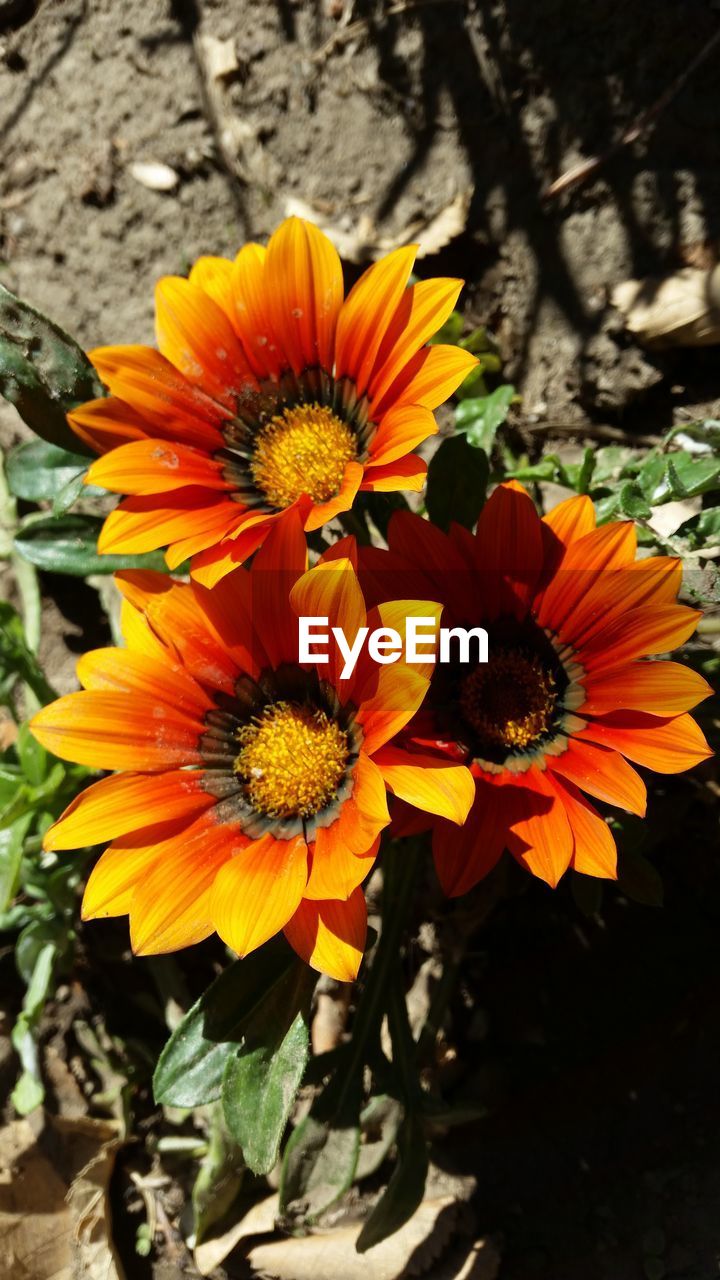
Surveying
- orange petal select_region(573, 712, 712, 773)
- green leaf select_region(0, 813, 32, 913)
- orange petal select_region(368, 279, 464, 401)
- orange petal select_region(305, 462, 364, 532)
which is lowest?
green leaf select_region(0, 813, 32, 913)

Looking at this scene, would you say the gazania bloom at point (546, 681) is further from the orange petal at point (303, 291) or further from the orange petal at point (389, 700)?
the orange petal at point (303, 291)

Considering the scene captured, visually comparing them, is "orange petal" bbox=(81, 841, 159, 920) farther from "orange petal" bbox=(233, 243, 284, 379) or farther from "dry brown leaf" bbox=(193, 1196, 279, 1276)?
"dry brown leaf" bbox=(193, 1196, 279, 1276)

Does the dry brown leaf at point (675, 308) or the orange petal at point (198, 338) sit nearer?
the orange petal at point (198, 338)

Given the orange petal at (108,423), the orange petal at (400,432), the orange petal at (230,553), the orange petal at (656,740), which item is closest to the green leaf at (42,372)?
the orange petal at (108,423)

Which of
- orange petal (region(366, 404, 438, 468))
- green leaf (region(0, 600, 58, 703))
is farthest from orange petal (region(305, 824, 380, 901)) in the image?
green leaf (region(0, 600, 58, 703))

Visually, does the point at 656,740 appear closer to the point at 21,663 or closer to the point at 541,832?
the point at 541,832

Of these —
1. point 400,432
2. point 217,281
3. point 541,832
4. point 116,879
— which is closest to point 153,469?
point 217,281
